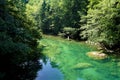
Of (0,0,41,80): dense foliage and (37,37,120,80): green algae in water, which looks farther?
(37,37,120,80): green algae in water

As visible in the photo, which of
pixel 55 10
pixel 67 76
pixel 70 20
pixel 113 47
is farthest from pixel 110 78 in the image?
pixel 55 10

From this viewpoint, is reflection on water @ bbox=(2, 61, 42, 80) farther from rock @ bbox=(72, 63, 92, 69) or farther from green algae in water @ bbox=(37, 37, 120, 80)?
rock @ bbox=(72, 63, 92, 69)

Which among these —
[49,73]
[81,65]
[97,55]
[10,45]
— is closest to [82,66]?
[81,65]

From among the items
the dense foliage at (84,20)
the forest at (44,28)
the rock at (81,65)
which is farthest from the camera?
the dense foliage at (84,20)

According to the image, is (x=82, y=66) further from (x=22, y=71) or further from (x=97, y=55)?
(x=22, y=71)

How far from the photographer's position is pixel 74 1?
4200 centimetres

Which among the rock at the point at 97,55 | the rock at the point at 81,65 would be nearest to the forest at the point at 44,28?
the rock at the point at 97,55

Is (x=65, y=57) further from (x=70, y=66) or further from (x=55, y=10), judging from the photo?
(x=55, y=10)

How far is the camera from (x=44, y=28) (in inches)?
1880

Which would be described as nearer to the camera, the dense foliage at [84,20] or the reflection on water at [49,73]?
the reflection on water at [49,73]

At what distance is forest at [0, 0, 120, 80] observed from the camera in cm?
1331

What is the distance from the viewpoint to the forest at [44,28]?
43.7 feet

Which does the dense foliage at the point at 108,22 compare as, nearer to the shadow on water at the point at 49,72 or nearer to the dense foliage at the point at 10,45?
the shadow on water at the point at 49,72

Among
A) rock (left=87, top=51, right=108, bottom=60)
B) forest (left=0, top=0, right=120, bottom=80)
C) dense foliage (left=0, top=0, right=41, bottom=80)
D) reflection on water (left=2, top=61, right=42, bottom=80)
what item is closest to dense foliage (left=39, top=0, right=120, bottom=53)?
forest (left=0, top=0, right=120, bottom=80)
